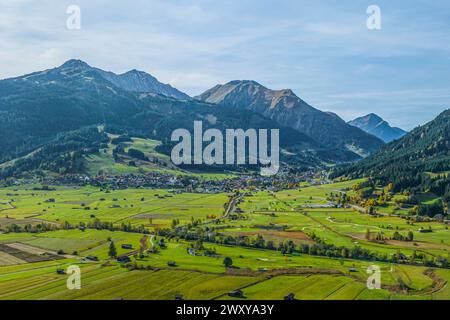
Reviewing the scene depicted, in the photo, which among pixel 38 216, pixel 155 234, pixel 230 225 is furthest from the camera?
pixel 38 216
